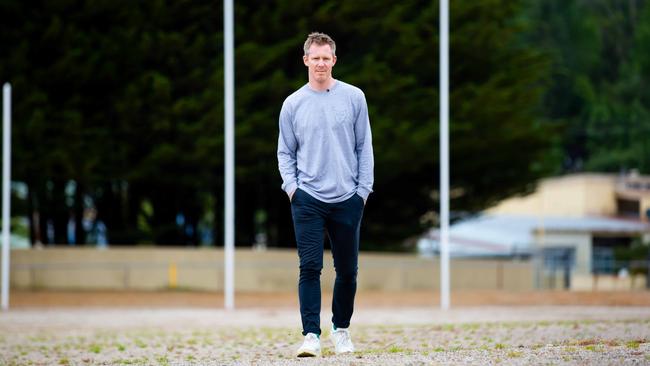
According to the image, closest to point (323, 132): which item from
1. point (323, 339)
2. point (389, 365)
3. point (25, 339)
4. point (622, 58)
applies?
point (389, 365)

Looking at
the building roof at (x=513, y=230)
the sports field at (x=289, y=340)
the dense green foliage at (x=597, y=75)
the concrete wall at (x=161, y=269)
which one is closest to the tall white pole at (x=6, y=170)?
the sports field at (x=289, y=340)

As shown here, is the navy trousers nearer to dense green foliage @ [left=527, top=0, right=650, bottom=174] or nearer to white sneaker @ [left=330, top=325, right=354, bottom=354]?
white sneaker @ [left=330, top=325, right=354, bottom=354]

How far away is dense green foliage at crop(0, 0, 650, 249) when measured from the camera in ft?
102

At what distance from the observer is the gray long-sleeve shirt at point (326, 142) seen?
8688mm

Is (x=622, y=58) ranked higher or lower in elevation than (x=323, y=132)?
higher

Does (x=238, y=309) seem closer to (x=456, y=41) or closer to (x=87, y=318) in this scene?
(x=87, y=318)

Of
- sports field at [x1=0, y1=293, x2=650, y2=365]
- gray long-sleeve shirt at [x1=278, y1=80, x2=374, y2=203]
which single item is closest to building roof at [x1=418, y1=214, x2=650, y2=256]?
sports field at [x1=0, y1=293, x2=650, y2=365]

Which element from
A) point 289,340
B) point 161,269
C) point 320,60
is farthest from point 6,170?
point 320,60

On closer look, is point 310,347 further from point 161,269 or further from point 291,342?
point 161,269

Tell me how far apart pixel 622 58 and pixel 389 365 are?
224 feet

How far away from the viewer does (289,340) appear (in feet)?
40.4

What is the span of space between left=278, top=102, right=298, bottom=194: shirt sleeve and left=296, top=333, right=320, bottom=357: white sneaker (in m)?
0.93

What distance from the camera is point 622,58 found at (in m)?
74.1

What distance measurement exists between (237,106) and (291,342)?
66.4 ft
